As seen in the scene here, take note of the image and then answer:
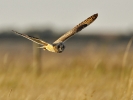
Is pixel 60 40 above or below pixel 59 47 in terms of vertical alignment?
above

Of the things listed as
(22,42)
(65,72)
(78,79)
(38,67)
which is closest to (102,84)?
(78,79)

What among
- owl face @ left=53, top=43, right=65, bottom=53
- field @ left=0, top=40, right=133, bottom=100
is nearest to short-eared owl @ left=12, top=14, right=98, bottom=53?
owl face @ left=53, top=43, right=65, bottom=53

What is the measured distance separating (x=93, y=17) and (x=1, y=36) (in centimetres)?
3742

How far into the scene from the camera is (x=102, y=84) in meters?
7.62

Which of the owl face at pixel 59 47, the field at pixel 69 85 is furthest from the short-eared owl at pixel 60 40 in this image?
the field at pixel 69 85

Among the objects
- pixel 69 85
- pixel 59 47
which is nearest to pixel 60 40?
pixel 59 47

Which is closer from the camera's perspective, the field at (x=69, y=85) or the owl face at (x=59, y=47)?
the owl face at (x=59, y=47)

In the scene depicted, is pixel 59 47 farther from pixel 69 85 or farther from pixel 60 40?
pixel 69 85

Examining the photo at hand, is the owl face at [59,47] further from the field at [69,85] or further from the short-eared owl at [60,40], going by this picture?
the field at [69,85]

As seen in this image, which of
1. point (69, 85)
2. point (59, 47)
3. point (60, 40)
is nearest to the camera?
point (59, 47)

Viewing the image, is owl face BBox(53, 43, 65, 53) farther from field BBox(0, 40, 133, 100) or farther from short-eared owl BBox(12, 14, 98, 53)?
field BBox(0, 40, 133, 100)

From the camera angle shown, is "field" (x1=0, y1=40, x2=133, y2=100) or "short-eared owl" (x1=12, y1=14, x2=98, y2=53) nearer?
"short-eared owl" (x1=12, y1=14, x2=98, y2=53)

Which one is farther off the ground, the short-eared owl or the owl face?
the short-eared owl

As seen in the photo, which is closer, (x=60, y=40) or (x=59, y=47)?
(x=59, y=47)
